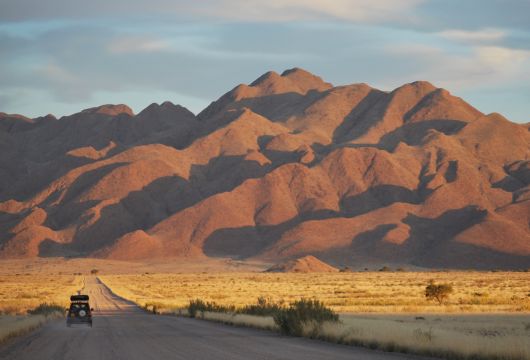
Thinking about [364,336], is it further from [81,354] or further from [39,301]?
[39,301]

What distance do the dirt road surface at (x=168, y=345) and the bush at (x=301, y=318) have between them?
33.9 inches

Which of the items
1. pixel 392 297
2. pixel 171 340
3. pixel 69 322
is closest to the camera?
pixel 171 340

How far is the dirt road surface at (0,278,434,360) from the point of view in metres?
26.7

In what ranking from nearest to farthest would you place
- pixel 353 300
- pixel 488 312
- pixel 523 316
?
1. pixel 523 316
2. pixel 488 312
3. pixel 353 300

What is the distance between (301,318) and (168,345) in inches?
276

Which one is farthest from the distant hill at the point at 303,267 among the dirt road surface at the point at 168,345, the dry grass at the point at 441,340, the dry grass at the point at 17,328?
the dry grass at the point at 441,340

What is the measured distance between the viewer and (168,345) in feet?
102

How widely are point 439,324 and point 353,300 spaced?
24.1m

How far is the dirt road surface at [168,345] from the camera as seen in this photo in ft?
87.5

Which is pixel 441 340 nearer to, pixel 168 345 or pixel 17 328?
pixel 168 345

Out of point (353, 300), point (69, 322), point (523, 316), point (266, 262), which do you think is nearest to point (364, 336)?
point (69, 322)

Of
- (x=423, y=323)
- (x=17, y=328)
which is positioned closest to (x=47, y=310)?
(x=17, y=328)

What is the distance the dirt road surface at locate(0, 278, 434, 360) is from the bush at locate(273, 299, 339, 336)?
861mm

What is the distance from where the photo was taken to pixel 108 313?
5766 centimetres
